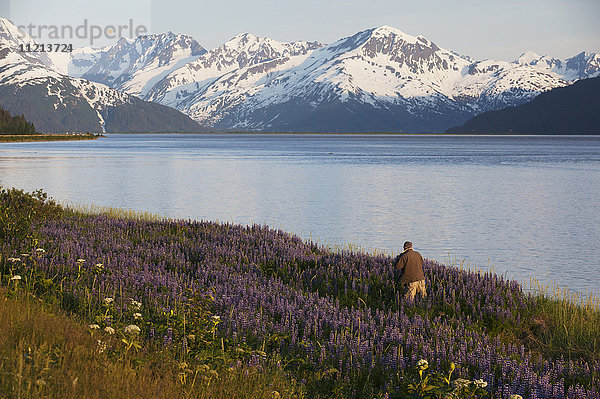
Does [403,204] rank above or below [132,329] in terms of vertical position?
below

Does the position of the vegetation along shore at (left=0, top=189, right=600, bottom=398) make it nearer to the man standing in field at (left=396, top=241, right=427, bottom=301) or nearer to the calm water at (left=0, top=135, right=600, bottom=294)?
the man standing in field at (left=396, top=241, right=427, bottom=301)

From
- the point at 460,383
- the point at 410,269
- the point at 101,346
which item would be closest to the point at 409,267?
the point at 410,269

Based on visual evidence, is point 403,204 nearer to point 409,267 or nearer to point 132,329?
point 409,267

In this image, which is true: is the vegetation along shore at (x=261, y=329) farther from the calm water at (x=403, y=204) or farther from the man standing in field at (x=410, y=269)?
the calm water at (x=403, y=204)

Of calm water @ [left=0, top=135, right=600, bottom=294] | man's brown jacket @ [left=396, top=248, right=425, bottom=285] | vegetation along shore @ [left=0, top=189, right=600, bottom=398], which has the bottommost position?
calm water @ [left=0, top=135, right=600, bottom=294]

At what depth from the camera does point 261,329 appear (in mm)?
11883

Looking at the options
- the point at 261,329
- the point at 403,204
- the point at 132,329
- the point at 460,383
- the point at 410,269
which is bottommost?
the point at 403,204

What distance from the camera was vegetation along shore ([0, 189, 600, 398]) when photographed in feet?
28.3

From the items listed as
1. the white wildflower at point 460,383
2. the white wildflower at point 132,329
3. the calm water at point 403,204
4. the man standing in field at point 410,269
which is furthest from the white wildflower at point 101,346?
the calm water at point 403,204

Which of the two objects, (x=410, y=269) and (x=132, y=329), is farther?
(x=410, y=269)

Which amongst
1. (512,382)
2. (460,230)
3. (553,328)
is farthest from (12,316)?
(460,230)

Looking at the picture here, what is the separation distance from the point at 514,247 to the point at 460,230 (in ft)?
20.2

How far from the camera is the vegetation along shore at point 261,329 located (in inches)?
340

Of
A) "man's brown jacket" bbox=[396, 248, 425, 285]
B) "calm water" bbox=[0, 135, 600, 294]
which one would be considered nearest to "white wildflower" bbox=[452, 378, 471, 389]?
"man's brown jacket" bbox=[396, 248, 425, 285]
